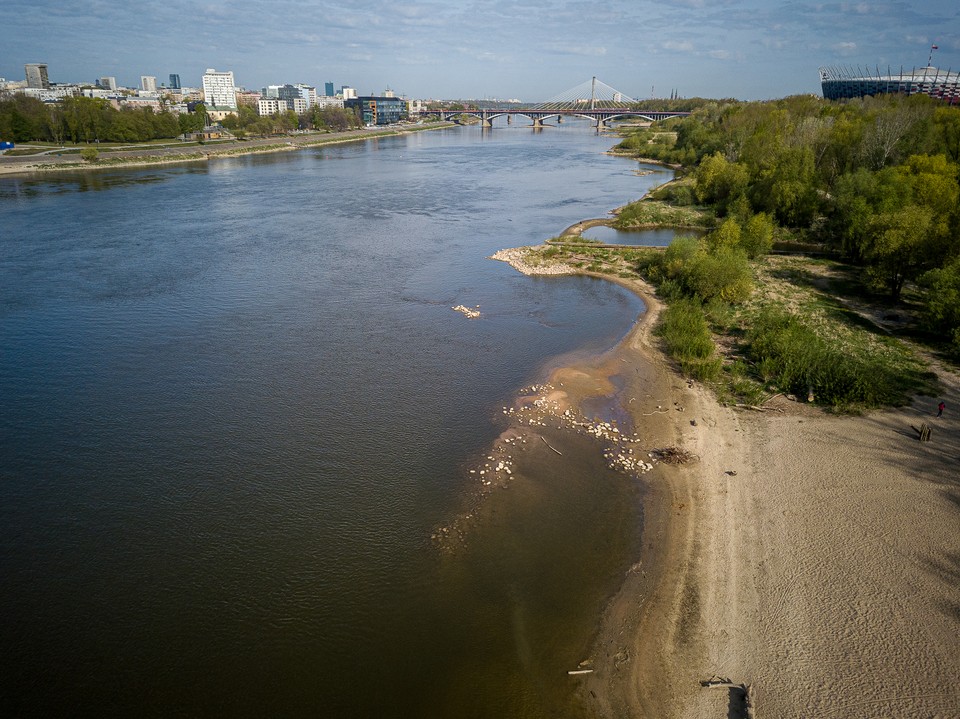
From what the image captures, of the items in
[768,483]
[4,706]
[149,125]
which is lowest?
[4,706]

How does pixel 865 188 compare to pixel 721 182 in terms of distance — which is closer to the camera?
pixel 865 188

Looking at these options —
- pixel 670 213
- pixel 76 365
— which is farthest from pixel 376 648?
pixel 670 213

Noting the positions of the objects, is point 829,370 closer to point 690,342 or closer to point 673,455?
point 690,342

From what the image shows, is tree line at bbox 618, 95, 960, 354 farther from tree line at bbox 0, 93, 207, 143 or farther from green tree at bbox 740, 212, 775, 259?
tree line at bbox 0, 93, 207, 143

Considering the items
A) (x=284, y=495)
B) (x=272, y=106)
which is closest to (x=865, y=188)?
(x=284, y=495)

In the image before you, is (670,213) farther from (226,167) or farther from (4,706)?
(226,167)

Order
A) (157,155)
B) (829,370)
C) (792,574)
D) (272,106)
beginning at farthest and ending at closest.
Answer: (272,106) → (157,155) → (829,370) → (792,574)

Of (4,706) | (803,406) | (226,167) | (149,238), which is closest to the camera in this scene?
(4,706)
